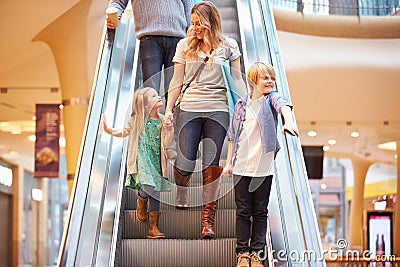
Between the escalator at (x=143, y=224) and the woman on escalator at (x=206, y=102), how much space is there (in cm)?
24

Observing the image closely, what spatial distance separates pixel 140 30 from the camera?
247 inches

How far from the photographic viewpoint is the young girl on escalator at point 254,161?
4.75 metres

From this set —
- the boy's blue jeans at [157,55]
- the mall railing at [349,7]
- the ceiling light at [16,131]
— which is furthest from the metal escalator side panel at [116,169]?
the ceiling light at [16,131]

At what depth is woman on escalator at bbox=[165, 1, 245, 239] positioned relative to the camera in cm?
→ 526

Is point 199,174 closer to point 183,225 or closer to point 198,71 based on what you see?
point 183,225

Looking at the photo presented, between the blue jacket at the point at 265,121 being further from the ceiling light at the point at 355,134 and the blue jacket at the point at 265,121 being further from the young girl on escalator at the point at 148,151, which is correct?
the ceiling light at the point at 355,134

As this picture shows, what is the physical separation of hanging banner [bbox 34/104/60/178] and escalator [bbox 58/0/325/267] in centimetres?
832

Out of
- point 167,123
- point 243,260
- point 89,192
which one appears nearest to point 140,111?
point 167,123

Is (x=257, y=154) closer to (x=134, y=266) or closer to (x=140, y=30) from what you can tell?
(x=134, y=266)

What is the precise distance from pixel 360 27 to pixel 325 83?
4.22ft

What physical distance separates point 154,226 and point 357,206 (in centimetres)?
1609

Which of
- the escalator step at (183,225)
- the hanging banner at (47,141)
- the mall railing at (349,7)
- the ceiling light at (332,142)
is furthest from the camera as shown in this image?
the ceiling light at (332,142)

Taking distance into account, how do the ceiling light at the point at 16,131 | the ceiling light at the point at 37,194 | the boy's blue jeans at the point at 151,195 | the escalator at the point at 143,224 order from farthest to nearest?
1. the ceiling light at the point at 37,194
2. the ceiling light at the point at 16,131
3. the boy's blue jeans at the point at 151,195
4. the escalator at the point at 143,224

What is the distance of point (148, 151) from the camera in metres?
5.38
